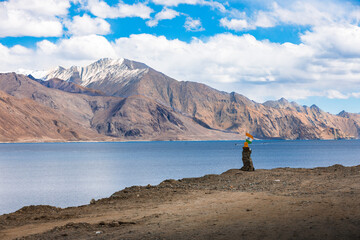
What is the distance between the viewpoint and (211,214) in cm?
1476

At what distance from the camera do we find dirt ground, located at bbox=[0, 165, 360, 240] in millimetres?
12211

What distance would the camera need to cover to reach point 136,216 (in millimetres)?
15688

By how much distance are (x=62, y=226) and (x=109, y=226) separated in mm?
1722

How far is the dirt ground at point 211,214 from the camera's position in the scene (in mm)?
12211

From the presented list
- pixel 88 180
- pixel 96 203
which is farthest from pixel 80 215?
pixel 88 180

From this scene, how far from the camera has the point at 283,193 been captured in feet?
61.9

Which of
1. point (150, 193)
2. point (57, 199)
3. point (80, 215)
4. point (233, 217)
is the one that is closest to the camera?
point (233, 217)

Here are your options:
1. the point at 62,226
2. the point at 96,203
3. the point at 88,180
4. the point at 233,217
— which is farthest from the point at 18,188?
the point at 233,217

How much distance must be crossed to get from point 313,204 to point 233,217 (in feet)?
10.3

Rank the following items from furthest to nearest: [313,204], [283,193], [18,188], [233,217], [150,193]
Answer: [18,188], [150,193], [283,193], [313,204], [233,217]

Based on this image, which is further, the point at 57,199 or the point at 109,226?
the point at 57,199

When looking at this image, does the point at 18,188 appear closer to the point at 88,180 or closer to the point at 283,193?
the point at 88,180

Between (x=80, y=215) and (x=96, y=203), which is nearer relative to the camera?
(x=80, y=215)

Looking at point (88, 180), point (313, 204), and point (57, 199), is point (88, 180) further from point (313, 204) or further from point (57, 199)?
point (313, 204)
